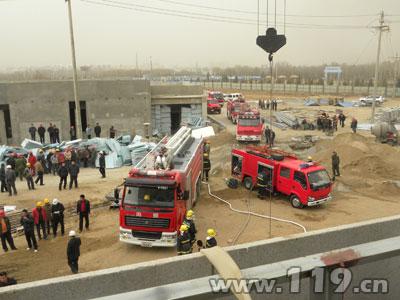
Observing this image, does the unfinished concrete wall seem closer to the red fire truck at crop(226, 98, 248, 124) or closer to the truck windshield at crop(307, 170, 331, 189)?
the truck windshield at crop(307, 170, 331, 189)

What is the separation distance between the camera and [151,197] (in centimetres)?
1129

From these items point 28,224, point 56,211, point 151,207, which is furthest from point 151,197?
point 28,224

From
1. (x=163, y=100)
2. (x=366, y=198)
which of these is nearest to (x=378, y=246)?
(x=366, y=198)

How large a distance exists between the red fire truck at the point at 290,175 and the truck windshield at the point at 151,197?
4.65m

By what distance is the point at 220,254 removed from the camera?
10.7ft

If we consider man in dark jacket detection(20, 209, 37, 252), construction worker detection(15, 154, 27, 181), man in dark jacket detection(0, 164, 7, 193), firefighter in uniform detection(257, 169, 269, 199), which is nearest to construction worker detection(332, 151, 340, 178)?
firefighter in uniform detection(257, 169, 269, 199)

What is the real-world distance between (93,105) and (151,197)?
18849 millimetres

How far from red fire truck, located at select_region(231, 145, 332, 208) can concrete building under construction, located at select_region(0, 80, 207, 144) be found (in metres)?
13.6

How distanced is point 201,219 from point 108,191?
220 inches

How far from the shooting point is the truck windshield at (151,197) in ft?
36.8

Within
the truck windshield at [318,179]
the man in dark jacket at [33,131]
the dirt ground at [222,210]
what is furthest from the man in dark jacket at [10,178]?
the truck windshield at [318,179]

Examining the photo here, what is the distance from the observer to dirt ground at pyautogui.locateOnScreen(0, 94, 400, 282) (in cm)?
1126

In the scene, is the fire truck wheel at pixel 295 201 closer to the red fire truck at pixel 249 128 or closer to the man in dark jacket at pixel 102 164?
the man in dark jacket at pixel 102 164

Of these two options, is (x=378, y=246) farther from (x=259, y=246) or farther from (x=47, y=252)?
(x=47, y=252)
